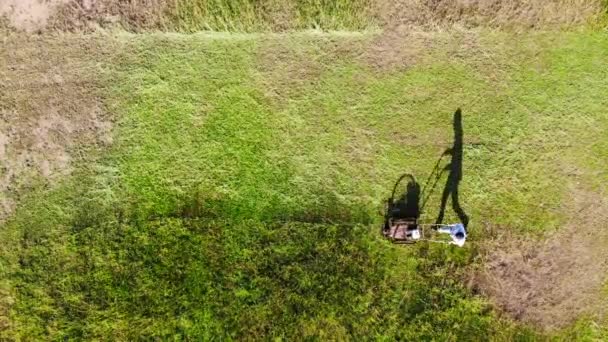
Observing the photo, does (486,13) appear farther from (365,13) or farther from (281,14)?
(281,14)

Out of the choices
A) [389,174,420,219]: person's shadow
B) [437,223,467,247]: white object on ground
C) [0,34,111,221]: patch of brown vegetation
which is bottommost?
[437,223,467,247]: white object on ground

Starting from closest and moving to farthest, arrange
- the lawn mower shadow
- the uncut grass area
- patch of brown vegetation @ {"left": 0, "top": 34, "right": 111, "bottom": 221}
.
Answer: the uncut grass area < the lawn mower shadow < patch of brown vegetation @ {"left": 0, "top": 34, "right": 111, "bottom": 221}

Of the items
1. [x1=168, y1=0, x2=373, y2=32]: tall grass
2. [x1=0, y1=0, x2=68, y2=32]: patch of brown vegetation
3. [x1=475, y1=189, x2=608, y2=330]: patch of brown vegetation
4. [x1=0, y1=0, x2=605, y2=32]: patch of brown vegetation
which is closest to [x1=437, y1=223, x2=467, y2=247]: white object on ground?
[x1=475, y1=189, x2=608, y2=330]: patch of brown vegetation

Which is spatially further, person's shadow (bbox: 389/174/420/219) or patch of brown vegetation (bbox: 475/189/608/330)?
person's shadow (bbox: 389/174/420/219)

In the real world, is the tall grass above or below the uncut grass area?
above

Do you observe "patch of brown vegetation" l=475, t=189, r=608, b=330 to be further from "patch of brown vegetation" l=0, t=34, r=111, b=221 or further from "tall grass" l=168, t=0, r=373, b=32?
"patch of brown vegetation" l=0, t=34, r=111, b=221

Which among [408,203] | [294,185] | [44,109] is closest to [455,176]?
[408,203]

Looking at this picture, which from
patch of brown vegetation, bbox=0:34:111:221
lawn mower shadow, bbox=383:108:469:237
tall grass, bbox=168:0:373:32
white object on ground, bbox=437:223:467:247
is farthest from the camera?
tall grass, bbox=168:0:373:32

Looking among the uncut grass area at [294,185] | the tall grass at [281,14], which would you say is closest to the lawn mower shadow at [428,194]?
the uncut grass area at [294,185]
